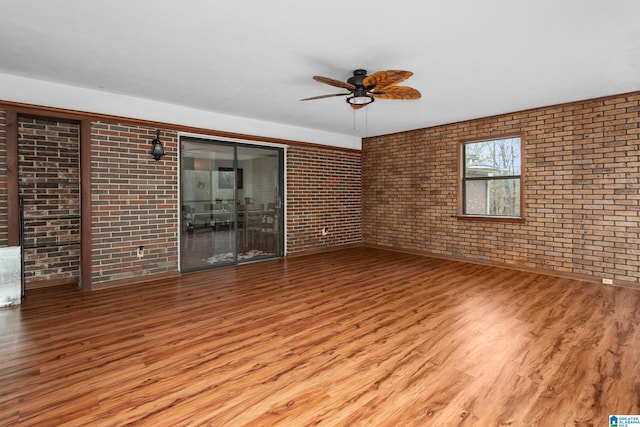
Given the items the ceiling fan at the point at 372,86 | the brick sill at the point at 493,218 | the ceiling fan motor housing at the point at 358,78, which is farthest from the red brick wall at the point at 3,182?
the brick sill at the point at 493,218

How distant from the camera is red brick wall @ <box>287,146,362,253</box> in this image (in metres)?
6.46

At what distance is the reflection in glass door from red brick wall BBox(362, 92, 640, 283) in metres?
2.72

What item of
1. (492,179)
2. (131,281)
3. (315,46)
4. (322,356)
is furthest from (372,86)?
(131,281)

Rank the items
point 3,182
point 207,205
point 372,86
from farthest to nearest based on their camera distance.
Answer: point 207,205
point 3,182
point 372,86

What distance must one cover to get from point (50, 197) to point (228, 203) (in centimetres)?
236

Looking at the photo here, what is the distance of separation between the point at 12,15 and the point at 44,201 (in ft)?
8.44

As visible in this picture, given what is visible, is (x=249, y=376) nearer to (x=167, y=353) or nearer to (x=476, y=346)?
(x=167, y=353)

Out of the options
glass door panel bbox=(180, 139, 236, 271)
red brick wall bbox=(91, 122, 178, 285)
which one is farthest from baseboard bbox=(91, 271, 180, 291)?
glass door panel bbox=(180, 139, 236, 271)

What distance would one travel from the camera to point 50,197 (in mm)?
4297

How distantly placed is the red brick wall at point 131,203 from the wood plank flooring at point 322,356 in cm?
49

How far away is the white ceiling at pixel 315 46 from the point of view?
2422 mm

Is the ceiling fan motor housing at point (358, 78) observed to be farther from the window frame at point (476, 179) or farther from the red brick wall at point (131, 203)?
the window frame at point (476, 179)

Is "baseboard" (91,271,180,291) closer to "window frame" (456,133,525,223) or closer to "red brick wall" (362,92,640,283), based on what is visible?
"red brick wall" (362,92,640,283)

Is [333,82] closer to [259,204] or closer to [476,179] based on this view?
[259,204]
